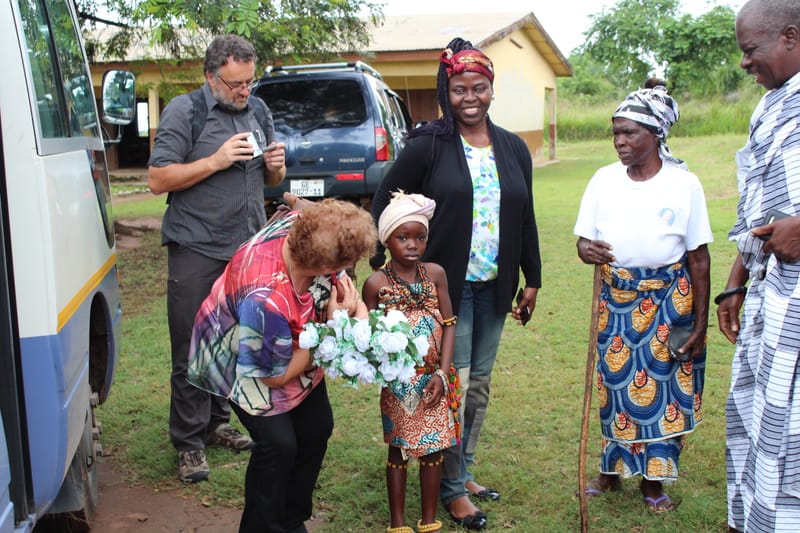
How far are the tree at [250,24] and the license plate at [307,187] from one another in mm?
1522

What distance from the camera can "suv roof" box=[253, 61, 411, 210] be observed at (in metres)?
9.88

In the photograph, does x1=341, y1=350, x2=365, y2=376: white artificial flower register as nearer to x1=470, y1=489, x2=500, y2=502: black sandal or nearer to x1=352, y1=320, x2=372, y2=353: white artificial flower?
x1=352, y1=320, x2=372, y2=353: white artificial flower

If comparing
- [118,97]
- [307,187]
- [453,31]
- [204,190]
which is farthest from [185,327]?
[453,31]

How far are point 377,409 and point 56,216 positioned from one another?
9.84 feet

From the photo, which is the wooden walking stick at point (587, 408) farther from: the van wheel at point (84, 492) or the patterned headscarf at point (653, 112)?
the van wheel at point (84, 492)

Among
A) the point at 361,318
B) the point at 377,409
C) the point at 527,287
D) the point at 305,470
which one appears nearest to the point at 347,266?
the point at 361,318

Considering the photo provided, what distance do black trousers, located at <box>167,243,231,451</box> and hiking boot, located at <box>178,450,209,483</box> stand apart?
37 mm

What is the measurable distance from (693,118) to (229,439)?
28599 millimetres

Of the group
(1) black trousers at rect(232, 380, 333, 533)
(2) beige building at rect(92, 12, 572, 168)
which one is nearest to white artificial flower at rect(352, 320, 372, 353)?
(1) black trousers at rect(232, 380, 333, 533)

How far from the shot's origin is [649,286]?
3832 mm

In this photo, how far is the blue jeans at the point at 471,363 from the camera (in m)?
3.91

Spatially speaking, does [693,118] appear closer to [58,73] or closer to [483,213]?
[483,213]

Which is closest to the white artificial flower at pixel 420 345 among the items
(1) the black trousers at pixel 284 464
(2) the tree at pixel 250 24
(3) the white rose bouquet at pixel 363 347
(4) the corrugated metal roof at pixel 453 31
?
(3) the white rose bouquet at pixel 363 347

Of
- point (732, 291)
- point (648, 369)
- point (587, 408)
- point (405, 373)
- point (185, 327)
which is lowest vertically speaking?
point (587, 408)
